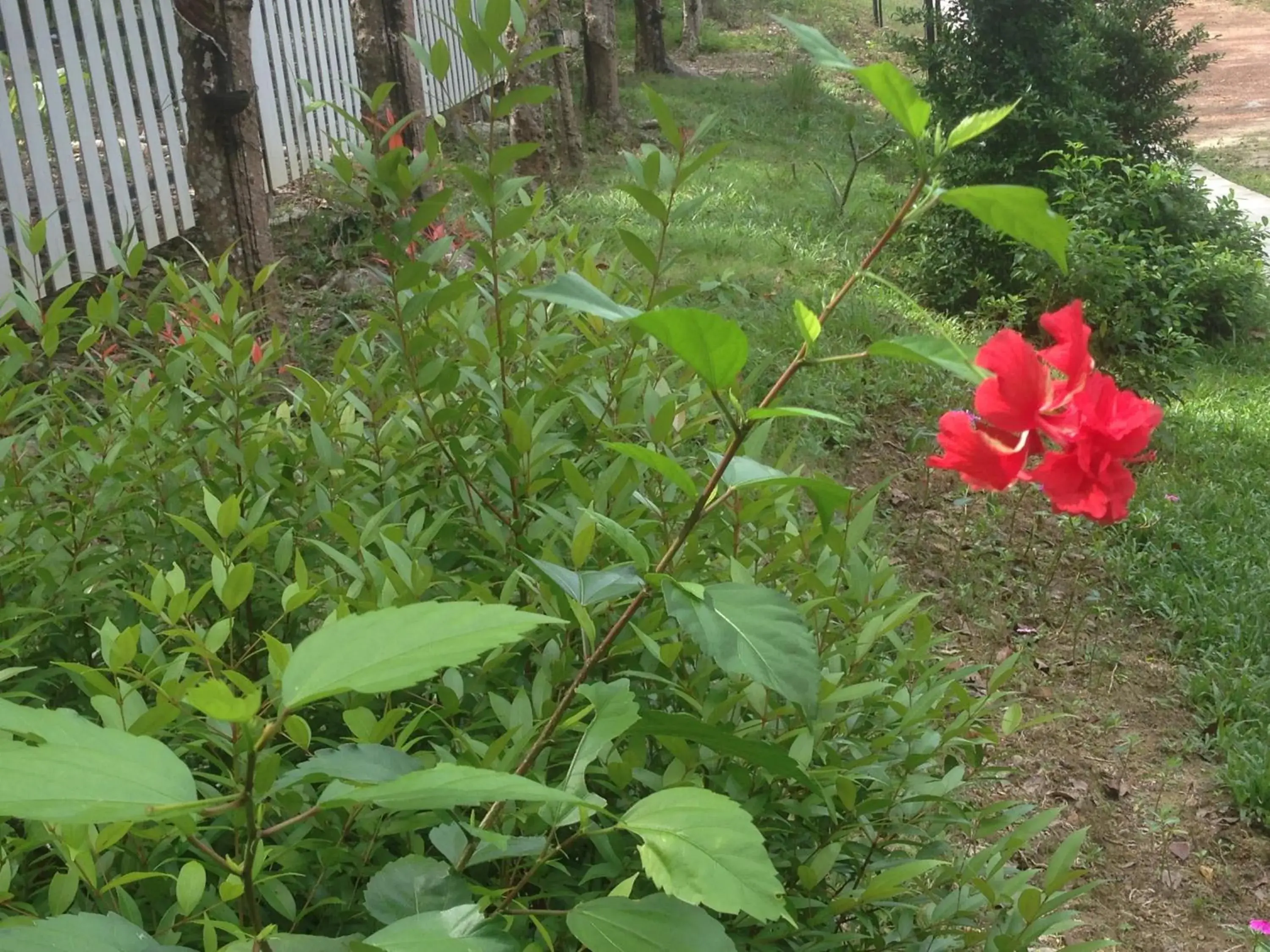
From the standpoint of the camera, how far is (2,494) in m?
1.31

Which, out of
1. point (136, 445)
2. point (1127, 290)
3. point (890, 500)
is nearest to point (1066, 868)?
point (136, 445)

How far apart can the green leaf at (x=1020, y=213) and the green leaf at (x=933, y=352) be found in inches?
2.9

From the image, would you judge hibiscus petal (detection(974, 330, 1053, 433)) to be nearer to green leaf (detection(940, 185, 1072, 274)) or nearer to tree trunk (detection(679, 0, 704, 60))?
A: green leaf (detection(940, 185, 1072, 274))

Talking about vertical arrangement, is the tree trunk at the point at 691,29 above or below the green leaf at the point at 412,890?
above

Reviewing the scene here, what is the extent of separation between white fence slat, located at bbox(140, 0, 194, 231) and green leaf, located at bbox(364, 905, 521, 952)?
465cm

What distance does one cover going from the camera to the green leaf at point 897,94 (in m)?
0.65

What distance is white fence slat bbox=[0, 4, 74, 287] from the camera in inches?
149

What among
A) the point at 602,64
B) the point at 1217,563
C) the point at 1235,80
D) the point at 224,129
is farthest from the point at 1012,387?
the point at 1235,80

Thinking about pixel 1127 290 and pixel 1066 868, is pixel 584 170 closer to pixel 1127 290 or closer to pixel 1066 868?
pixel 1127 290

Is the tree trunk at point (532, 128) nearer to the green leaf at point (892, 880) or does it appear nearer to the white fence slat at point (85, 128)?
the white fence slat at point (85, 128)

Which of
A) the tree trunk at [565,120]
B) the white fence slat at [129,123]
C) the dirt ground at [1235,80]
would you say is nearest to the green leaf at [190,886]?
the white fence slat at [129,123]

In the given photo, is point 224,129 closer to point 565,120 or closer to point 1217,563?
point 1217,563

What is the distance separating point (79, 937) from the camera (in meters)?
0.49

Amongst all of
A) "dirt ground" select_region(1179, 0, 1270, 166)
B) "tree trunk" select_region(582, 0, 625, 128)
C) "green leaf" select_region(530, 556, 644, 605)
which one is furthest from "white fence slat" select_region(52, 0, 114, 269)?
"dirt ground" select_region(1179, 0, 1270, 166)
